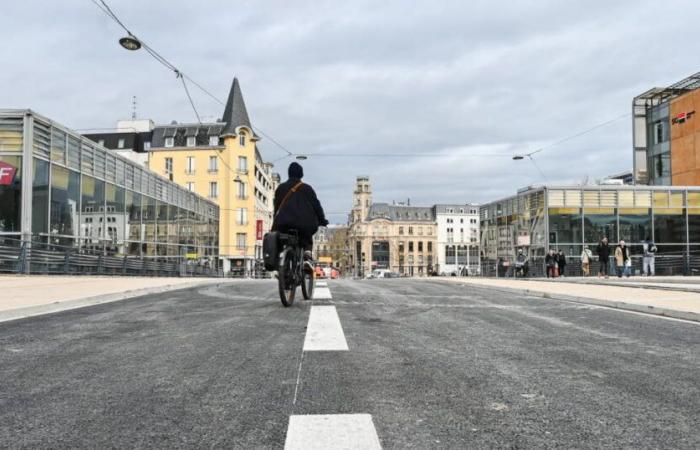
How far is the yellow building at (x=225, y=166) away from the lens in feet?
203

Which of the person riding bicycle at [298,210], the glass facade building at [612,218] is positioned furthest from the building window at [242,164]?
the person riding bicycle at [298,210]

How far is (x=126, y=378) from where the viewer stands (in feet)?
10.2

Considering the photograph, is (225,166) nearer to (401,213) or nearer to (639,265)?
(639,265)

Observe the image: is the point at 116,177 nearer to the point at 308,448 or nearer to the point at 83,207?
the point at 83,207

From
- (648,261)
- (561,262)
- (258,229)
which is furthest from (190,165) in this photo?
(648,261)

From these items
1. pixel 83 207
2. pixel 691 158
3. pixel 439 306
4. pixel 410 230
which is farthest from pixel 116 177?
pixel 410 230

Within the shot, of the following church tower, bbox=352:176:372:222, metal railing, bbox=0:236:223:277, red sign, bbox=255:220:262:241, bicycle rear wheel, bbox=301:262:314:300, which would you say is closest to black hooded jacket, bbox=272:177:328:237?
bicycle rear wheel, bbox=301:262:314:300

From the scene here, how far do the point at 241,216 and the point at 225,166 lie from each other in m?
5.93

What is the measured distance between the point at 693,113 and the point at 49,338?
4354 cm

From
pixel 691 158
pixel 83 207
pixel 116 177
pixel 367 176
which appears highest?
pixel 367 176

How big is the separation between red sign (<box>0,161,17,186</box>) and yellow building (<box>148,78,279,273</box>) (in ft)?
143

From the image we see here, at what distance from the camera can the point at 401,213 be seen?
148000mm

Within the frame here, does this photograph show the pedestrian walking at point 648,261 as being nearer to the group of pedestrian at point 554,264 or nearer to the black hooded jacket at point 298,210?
the group of pedestrian at point 554,264

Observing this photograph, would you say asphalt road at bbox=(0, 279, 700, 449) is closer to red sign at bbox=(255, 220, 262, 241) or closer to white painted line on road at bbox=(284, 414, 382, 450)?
white painted line on road at bbox=(284, 414, 382, 450)
